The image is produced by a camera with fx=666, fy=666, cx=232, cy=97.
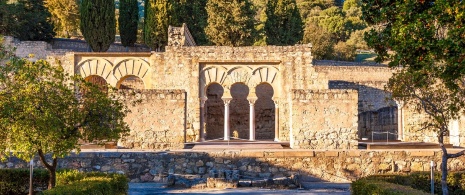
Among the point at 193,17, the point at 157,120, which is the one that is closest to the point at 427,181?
the point at 157,120

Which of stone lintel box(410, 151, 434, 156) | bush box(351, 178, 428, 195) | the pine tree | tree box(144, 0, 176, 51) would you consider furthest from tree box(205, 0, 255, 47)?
bush box(351, 178, 428, 195)

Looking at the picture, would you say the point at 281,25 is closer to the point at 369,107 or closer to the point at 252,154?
the point at 369,107

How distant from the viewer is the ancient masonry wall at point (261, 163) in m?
18.4

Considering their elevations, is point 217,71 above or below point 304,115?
above

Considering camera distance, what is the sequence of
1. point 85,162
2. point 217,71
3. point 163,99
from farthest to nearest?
point 217,71, point 163,99, point 85,162

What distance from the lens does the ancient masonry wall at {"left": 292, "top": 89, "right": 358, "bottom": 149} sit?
2081 cm

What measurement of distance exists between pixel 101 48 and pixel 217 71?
1329 cm

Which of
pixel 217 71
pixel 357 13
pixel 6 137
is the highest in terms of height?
pixel 357 13

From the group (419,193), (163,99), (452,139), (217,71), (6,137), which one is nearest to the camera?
(419,193)

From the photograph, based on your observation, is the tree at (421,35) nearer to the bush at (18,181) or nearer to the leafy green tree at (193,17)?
the bush at (18,181)

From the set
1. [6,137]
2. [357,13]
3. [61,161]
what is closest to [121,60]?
[61,161]

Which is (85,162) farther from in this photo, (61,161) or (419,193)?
(419,193)

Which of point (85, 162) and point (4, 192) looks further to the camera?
point (85, 162)

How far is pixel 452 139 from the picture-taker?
23484 millimetres
